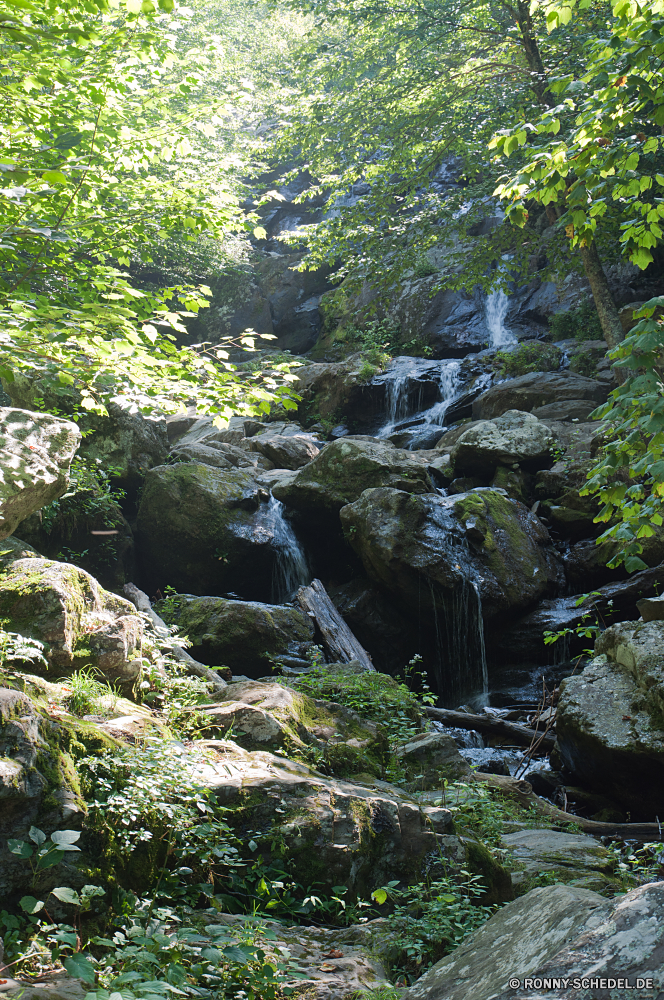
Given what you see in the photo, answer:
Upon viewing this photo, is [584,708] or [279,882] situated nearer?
[279,882]

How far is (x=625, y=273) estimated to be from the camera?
56.3 feet

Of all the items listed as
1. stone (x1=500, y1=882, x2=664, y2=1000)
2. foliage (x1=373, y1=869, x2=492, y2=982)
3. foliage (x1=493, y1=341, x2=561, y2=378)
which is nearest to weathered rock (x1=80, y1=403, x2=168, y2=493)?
foliage (x1=373, y1=869, x2=492, y2=982)

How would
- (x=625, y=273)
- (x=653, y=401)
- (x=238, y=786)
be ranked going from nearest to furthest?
1. (x=238, y=786)
2. (x=653, y=401)
3. (x=625, y=273)

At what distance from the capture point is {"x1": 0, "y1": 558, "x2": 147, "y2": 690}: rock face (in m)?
4.39

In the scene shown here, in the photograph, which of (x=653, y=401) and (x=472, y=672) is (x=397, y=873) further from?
(x=472, y=672)

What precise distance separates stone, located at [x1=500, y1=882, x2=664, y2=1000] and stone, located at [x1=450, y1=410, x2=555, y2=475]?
426 inches

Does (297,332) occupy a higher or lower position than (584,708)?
higher

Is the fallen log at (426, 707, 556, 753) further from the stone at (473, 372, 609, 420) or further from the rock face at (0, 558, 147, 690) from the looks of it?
the stone at (473, 372, 609, 420)

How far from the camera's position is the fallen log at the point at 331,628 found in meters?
8.96

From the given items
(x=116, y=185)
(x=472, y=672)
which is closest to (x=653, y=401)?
(x=116, y=185)

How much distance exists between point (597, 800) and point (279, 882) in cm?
475

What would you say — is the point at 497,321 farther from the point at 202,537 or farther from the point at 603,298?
the point at 202,537

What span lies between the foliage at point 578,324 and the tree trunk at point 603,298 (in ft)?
22.1

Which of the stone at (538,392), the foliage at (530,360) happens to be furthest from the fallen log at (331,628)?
the foliage at (530,360)
